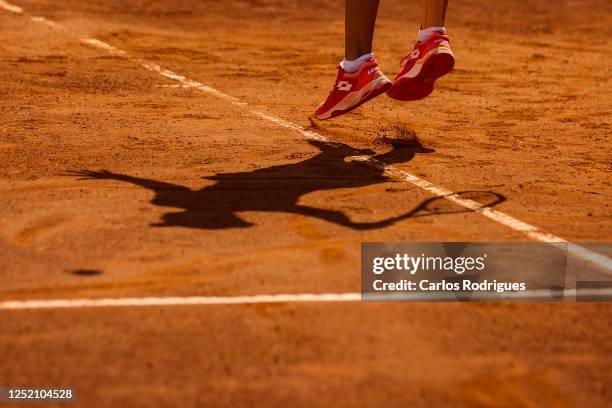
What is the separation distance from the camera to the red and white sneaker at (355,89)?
5.04 m

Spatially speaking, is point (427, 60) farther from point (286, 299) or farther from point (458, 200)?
point (286, 299)

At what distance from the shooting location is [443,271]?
337 centimetres

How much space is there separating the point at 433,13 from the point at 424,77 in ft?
1.15

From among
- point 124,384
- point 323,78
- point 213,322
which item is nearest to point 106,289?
point 213,322

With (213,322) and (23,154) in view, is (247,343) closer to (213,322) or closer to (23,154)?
(213,322)

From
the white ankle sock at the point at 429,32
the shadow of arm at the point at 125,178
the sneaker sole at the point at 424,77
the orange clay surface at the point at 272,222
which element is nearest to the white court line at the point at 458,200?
the orange clay surface at the point at 272,222

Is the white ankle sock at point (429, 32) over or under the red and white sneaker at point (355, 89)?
over

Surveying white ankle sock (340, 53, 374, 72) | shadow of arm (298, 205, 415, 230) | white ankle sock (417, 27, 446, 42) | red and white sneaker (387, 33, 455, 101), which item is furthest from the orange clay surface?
white ankle sock (417, 27, 446, 42)

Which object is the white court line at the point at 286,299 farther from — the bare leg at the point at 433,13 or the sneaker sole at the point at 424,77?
the bare leg at the point at 433,13

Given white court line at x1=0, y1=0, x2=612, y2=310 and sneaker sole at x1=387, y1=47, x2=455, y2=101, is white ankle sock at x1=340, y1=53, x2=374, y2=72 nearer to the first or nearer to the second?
sneaker sole at x1=387, y1=47, x2=455, y2=101

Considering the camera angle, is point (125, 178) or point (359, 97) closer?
point (125, 178)

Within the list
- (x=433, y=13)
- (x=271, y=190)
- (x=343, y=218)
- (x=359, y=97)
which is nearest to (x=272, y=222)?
(x=343, y=218)

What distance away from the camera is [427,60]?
501 cm

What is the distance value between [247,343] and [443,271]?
855 millimetres
